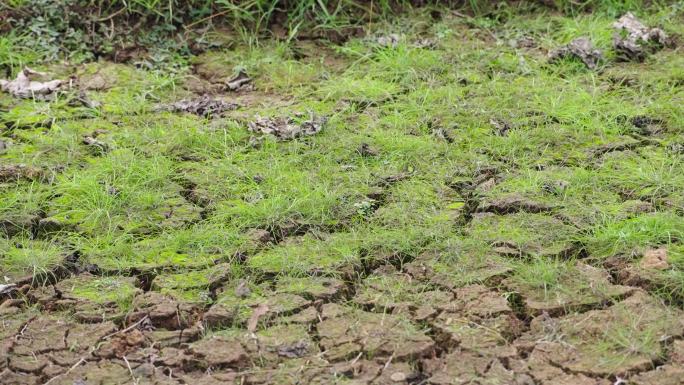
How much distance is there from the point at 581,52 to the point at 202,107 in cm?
181

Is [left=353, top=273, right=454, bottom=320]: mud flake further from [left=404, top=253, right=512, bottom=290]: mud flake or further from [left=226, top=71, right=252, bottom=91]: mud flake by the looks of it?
[left=226, top=71, right=252, bottom=91]: mud flake

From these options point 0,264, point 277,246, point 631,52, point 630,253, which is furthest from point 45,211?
point 631,52

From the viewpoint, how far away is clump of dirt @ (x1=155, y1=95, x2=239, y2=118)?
184 inches

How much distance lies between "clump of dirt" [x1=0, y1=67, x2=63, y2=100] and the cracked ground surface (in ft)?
0.24

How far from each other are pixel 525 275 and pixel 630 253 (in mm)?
360

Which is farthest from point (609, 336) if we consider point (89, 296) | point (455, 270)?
point (89, 296)

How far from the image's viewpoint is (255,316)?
10.3ft

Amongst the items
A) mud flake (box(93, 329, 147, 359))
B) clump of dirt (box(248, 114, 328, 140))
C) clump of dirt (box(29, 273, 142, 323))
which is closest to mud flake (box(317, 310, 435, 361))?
mud flake (box(93, 329, 147, 359))

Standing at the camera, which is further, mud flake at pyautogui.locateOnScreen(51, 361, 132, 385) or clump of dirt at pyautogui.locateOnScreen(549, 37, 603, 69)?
clump of dirt at pyautogui.locateOnScreen(549, 37, 603, 69)

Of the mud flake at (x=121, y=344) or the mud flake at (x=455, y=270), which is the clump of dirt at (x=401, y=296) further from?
the mud flake at (x=121, y=344)

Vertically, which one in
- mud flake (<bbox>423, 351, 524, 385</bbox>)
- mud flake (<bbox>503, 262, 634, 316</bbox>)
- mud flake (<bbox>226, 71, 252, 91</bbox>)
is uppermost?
mud flake (<bbox>503, 262, 634, 316</bbox>)

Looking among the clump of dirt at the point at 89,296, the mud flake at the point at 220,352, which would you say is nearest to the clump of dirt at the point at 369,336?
the mud flake at the point at 220,352

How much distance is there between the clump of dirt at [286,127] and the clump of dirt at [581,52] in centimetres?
127

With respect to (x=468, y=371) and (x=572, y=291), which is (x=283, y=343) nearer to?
(x=468, y=371)
